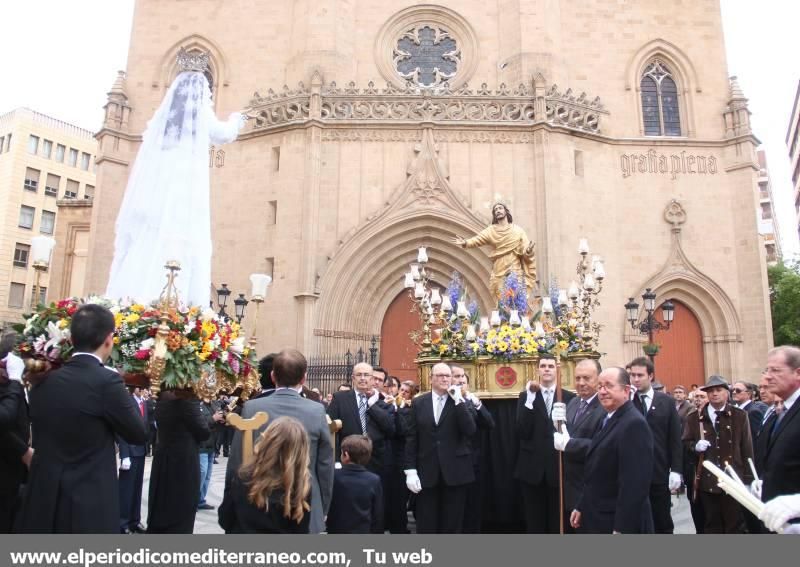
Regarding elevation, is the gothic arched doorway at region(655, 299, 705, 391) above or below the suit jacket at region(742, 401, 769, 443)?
above

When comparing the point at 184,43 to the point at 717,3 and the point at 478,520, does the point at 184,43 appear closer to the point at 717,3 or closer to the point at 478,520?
the point at 717,3

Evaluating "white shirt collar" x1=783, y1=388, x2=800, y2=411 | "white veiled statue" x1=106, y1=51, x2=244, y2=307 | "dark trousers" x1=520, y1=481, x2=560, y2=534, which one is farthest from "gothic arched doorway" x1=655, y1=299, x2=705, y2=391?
"white shirt collar" x1=783, y1=388, x2=800, y2=411

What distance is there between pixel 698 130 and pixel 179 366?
2252cm

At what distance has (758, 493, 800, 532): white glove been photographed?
3.34 m

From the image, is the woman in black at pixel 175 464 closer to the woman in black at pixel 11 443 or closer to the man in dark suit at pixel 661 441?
the woman in black at pixel 11 443

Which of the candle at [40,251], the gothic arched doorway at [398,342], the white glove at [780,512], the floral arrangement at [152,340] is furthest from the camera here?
the gothic arched doorway at [398,342]

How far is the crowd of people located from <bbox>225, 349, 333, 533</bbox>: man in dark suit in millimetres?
11

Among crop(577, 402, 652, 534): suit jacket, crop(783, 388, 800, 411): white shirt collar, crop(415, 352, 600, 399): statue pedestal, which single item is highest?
crop(415, 352, 600, 399): statue pedestal

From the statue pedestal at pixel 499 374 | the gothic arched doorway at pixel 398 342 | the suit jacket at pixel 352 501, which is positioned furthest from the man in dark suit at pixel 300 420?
the gothic arched doorway at pixel 398 342

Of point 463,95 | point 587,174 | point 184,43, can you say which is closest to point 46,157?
point 184,43

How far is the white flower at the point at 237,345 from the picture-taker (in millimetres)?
5848

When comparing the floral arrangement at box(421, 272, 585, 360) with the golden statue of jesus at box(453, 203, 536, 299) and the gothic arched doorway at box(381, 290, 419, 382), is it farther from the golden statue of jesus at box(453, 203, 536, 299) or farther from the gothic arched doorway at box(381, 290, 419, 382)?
the gothic arched doorway at box(381, 290, 419, 382)

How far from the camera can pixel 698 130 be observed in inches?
907

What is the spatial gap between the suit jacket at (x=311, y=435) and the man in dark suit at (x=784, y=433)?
2.85 meters
